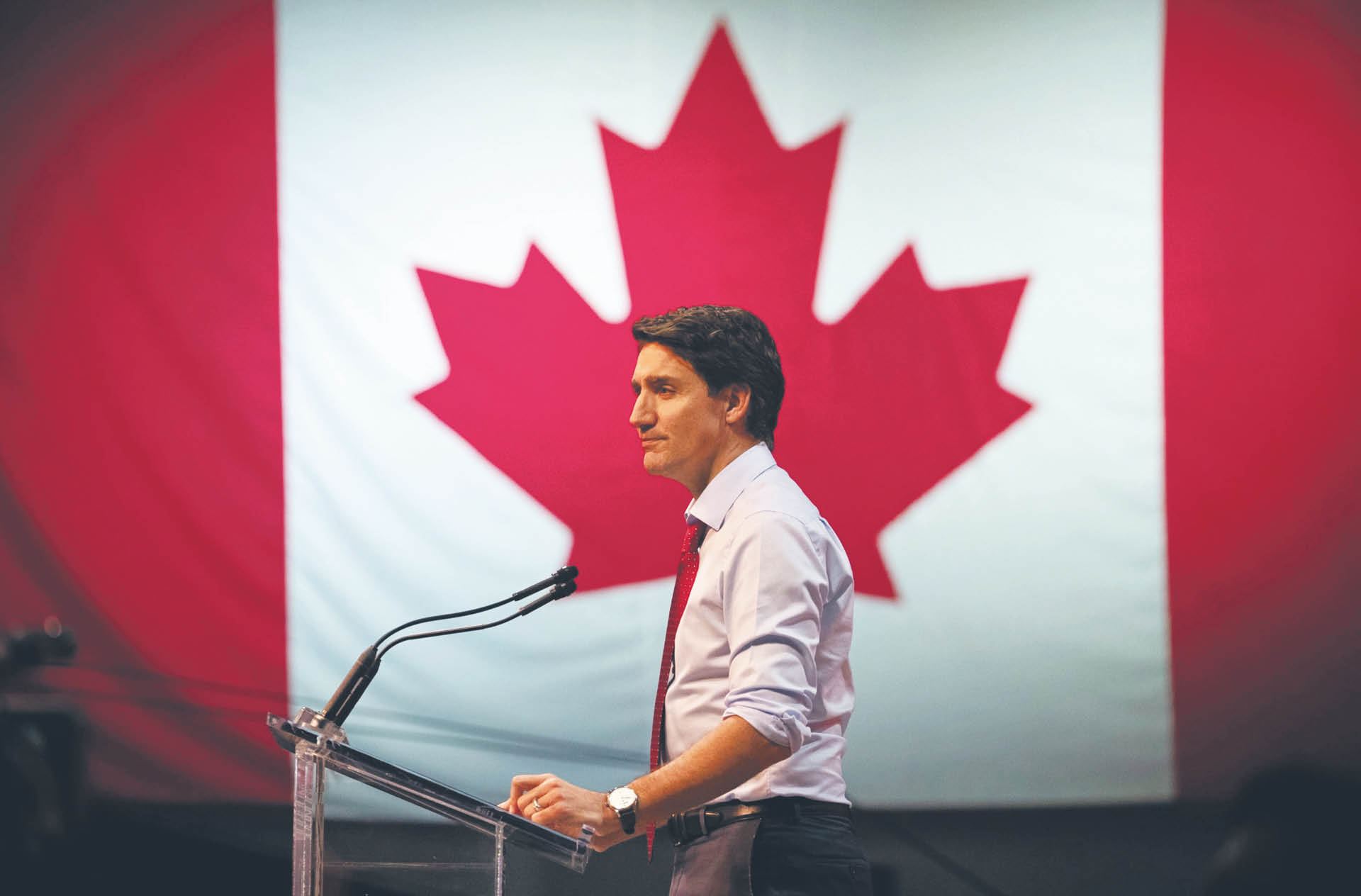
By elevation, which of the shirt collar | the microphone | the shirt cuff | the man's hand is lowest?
the man's hand

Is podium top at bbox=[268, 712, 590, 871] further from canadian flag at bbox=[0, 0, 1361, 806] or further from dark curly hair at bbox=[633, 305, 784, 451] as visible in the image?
canadian flag at bbox=[0, 0, 1361, 806]

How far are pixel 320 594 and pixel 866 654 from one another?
3.89 feet

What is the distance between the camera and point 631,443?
2379 mm

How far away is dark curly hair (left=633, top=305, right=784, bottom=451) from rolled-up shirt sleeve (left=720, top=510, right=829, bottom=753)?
0.24m

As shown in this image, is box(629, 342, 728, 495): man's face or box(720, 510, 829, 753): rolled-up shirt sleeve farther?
box(629, 342, 728, 495): man's face

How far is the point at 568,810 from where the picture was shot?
1177 millimetres

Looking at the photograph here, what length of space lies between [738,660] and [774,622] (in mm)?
63

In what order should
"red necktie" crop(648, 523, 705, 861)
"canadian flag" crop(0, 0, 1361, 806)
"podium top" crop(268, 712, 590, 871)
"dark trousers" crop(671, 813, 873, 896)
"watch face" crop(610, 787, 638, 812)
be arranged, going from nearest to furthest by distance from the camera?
"podium top" crop(268, 712, 590, 871) < "watch face" crop(610, 787, 638, 812) < "dark trousers" crop(671, 813, 873, 896) < "red necktie" crop(648, 523, 705, 861) < "canadian flag" crop(0, 0, 1361, 806)

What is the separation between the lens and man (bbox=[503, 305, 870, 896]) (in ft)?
4.01

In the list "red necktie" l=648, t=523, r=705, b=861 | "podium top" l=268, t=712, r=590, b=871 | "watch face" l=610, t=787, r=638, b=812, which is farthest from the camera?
"red necktie" l=648, t=523, r=705, b=861

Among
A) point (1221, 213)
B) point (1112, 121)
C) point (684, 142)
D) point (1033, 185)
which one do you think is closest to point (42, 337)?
point (684, 142)

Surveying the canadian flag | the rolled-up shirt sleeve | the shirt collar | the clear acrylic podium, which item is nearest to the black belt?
the rolled-up shirt sleeve

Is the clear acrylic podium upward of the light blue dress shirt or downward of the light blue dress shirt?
downward

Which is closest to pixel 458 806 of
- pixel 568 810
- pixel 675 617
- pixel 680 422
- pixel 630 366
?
pixel 568 810
